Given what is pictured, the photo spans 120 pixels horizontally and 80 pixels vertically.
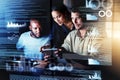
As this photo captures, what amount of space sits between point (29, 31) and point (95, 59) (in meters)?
0.85

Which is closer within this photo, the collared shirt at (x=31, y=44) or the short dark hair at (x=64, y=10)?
the short dark hair at (x=64, y=10)

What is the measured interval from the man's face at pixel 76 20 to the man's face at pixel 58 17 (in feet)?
0.41

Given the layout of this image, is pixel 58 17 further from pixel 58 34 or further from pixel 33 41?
pixel 33 41

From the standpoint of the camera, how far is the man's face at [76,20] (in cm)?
391

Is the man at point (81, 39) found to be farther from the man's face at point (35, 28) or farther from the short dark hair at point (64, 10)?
the man's face at point (35, 28)

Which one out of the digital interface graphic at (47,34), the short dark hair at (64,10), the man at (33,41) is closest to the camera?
the digital interface graphic at (47,34)

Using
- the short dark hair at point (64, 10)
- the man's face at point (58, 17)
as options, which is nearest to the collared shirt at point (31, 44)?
the man's face at point (58, 17)

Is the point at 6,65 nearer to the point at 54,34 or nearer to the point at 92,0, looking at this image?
the point at 54,34

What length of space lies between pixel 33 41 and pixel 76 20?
0.58 meters

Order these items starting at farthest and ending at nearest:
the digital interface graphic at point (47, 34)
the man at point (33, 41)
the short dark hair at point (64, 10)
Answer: the man at point (33, 41), the short dark hair at point (64, 10), the digital interface graphic at point (47, 34)

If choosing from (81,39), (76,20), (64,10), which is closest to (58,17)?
(64,10)

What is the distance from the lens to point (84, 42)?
12.9 feet

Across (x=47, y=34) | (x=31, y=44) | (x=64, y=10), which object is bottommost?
(x=31, y=44)

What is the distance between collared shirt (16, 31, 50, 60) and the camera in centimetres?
407
